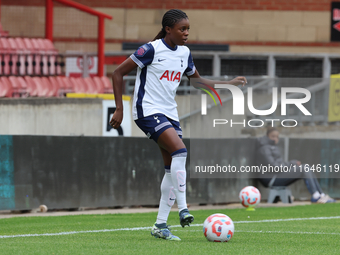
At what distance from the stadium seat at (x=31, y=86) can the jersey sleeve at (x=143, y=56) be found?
9.59 m

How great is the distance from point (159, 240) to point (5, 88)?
30.7 ft

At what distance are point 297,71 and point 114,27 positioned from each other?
254 inches

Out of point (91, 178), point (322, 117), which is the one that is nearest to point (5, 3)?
point (91, 178)

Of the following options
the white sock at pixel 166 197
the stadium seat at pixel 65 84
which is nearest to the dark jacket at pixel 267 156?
the stadium seat at pixel 65 84

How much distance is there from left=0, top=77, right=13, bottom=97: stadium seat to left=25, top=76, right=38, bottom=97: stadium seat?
1.77 ft

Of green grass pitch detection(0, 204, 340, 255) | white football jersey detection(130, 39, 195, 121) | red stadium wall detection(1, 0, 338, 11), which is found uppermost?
red stadium wall detection(1, 0, 338, 11)

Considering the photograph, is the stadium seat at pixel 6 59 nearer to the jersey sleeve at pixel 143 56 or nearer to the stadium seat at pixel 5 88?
the stadium seat at pixel 5 88

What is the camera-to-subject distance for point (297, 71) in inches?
811

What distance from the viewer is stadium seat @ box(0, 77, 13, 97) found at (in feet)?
46.3

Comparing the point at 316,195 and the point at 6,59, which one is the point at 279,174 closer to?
the point at 316,195

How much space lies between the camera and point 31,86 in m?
15.0

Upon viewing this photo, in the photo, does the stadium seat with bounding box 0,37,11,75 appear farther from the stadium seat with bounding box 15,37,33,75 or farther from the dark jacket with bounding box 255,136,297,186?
the dark jacket with bounding box 255,136,297,186

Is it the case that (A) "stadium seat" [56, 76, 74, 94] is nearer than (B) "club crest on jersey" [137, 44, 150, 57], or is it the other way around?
(B) "club crest on jersey" [137, 44, 150, 57]

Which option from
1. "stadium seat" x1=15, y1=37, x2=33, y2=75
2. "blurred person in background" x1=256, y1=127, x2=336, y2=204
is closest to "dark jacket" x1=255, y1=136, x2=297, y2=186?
"blurred person in background" x1=256, y1=127, x2=336, y2=204
